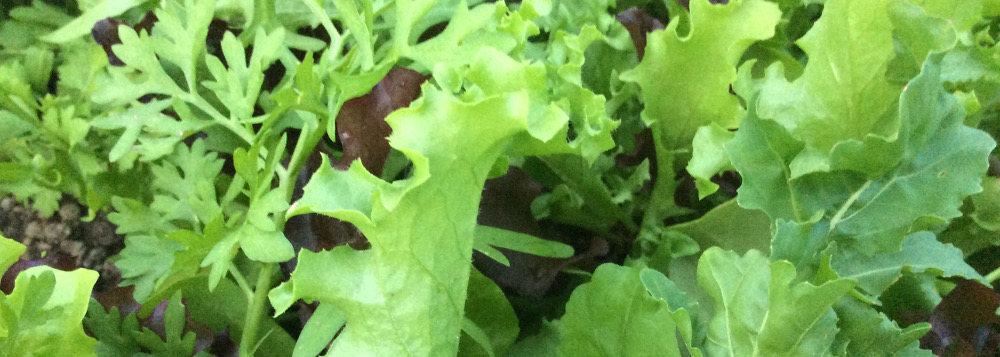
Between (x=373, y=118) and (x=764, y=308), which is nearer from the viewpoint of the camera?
(x=764, y=308)

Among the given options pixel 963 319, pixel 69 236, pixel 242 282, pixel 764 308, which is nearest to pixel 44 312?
pixel 242 282

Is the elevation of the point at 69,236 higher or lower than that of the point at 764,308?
lower

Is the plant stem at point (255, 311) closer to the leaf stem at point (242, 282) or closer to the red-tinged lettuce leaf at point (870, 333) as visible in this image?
the leaf stem at point (242, 282)

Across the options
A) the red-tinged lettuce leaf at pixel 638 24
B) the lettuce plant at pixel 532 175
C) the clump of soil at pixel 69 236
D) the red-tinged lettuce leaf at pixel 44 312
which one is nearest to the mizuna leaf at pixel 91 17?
the lettuce plant at pixel 532 175

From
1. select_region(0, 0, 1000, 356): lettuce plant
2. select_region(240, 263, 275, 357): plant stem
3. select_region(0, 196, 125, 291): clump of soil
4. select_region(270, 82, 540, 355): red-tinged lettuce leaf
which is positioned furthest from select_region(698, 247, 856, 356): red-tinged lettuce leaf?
select_region(0, 196, 125, 291): clump of soil

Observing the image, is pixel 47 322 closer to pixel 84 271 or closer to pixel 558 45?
pixel 84 271

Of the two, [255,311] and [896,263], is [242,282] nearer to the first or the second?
[255,311]

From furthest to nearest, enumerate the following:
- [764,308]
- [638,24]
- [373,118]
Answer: [638,24] < [373,118] < [764,308]
